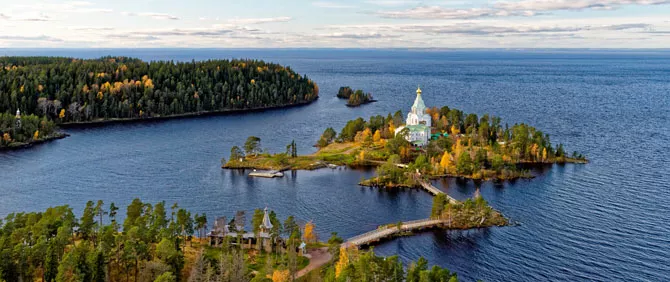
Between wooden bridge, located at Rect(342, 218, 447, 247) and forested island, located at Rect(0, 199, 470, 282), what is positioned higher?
forested island, located at Rect(0, 199, 470, 282)

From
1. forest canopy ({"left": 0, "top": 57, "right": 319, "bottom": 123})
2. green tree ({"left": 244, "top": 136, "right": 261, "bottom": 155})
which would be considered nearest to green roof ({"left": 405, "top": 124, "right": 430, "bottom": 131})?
green tree ({"left": 244, "top": 136, "right": 261, "bottom": 155})

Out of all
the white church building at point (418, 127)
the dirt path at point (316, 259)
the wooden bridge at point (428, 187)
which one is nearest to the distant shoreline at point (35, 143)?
the white church building at point (418, 127)

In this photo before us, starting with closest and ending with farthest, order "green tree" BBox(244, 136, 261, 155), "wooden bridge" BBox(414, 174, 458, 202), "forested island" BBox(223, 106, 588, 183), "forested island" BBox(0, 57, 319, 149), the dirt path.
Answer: the dirt path, "wooden bridge" BBox(414, 174, 458, 202), "forested island" BBox(223, 106, 588, 183), "green tree" BBox(244, 136, 261, 155), "forested island" BBox(0, 57, 319, 149)

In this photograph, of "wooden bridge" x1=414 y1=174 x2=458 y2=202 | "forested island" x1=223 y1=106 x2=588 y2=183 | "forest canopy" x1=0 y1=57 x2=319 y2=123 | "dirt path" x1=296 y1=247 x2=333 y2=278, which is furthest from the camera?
"forest canopy" x1=0 y1=57 x2=319 y2=123

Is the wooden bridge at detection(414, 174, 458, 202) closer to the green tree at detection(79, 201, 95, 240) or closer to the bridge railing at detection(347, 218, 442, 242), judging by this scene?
the bridge railing at detection(347, 218, 442, 242)

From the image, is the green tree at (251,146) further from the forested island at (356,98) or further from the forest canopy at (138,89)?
the forested island at (356,98)

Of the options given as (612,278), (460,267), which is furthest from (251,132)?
(612,278)

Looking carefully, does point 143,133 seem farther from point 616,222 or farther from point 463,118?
point 616,222
